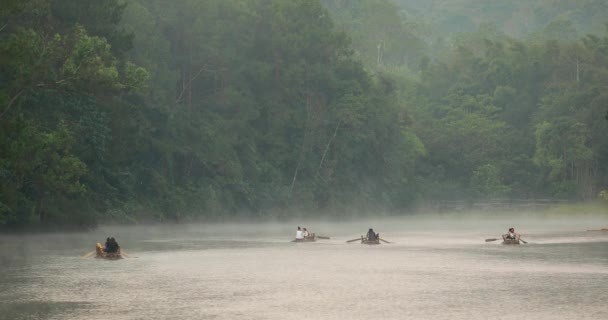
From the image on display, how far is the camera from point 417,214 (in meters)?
141

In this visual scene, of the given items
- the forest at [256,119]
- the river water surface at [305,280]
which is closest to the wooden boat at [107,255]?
the river water surface at [305,280]

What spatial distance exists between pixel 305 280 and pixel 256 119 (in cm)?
8146

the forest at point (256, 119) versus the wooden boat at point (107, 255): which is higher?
the forest at point (256, 119)

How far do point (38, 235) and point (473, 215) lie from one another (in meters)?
73.0

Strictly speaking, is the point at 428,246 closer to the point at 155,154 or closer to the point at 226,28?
the point at 155,154

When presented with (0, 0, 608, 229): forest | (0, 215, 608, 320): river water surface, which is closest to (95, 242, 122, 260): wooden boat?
(0, 215, 608, 320): river water surface

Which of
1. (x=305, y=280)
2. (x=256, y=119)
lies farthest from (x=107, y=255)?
(x=256, y=119)

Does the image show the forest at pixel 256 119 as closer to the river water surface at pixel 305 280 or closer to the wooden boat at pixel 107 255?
the wooden boat at pixel 107 255

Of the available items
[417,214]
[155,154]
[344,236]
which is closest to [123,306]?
[344,236]

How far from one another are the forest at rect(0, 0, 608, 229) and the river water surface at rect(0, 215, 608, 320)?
38.0 feet

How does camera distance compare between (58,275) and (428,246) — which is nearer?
(58,275)

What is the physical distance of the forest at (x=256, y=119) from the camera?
237 ft

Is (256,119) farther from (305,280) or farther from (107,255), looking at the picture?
(305,280)

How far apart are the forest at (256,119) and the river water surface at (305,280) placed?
11.6 meters
